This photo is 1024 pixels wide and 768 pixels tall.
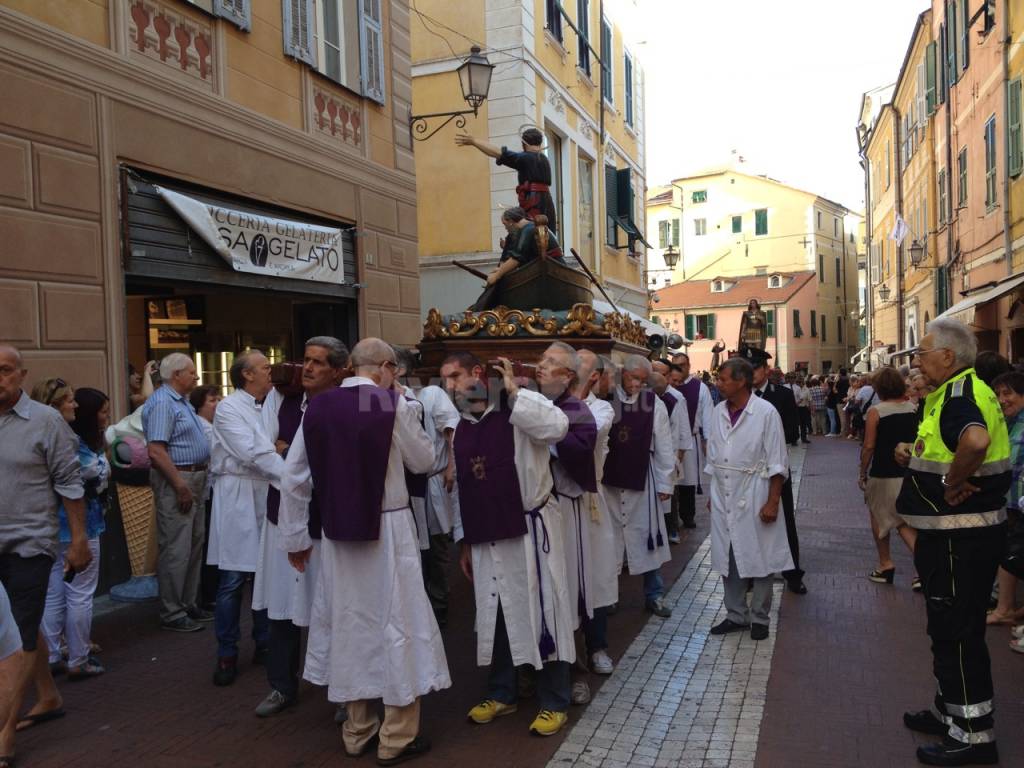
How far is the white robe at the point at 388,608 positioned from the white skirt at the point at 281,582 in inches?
15.2

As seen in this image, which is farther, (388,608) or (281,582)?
(281,582)

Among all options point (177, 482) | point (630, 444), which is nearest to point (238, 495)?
point (177, 482)

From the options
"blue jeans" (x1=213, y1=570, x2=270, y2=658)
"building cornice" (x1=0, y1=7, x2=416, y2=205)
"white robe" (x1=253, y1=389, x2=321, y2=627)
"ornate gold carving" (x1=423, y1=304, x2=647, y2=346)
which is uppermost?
"building cornice" (x1=0, y1=7, x2=416, y2=205)

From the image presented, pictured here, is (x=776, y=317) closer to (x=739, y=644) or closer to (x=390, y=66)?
(x=390, y=66)

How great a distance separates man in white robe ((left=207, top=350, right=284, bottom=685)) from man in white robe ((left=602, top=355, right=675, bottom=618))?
2.22 meters

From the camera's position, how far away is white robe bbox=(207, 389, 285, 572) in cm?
507

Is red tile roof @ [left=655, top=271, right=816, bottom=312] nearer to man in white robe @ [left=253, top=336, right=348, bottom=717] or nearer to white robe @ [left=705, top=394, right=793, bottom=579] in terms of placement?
white robe @ [left=705, top=394, right=793, bottom=579]

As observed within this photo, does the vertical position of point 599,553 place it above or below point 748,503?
below

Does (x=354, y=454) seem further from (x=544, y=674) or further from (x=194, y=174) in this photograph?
(x=194, y=174)

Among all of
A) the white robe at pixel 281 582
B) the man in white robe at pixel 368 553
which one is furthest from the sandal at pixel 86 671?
the man in white robe at pixel 368 553

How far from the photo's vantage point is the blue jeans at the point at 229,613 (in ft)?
17.2

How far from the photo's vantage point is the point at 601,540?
17.1 feet

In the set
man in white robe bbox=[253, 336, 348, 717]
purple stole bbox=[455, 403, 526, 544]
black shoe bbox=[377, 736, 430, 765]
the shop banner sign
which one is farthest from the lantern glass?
black shoe bbox=[377, 736, 430, 765]

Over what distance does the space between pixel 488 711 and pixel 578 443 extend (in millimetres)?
1414
